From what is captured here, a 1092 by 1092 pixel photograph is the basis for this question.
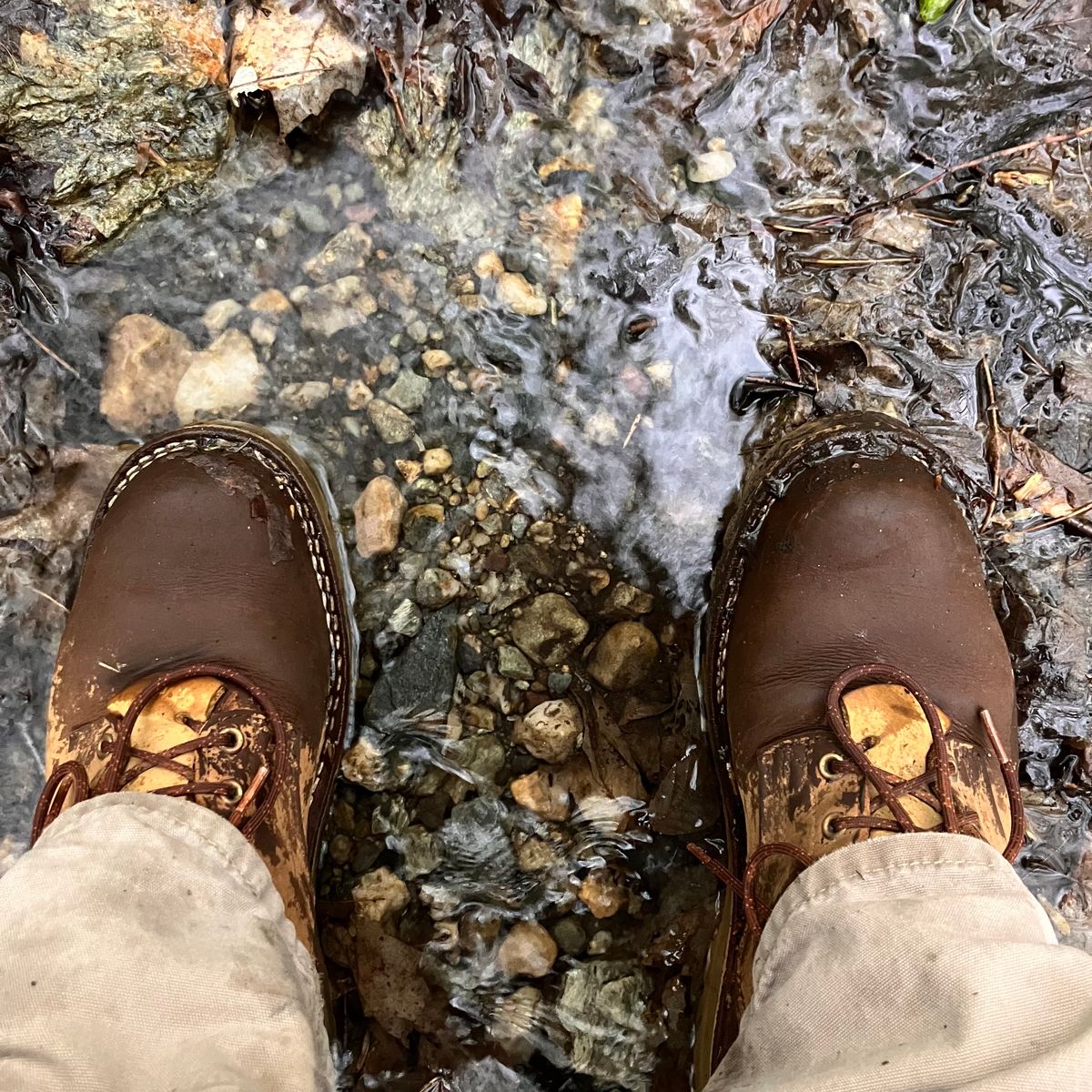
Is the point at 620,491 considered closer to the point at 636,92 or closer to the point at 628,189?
the point at 628,189

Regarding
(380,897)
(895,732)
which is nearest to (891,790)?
(895,732)

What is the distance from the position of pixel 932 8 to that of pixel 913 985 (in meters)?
1.90

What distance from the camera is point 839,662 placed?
168cm

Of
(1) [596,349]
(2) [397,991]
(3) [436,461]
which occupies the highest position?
(1) [596,349]

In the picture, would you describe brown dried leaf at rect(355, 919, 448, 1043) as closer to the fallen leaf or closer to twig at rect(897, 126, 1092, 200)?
the fallen leaf

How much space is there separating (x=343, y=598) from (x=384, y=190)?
0.91 meters

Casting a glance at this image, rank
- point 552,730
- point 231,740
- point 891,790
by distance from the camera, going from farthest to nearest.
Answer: point 552,730 → point 231,740 → point 891,790

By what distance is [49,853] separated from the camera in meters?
1.26

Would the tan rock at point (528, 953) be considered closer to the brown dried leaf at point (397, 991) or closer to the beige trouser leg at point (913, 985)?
the brown dried leaf at point (397, 991)

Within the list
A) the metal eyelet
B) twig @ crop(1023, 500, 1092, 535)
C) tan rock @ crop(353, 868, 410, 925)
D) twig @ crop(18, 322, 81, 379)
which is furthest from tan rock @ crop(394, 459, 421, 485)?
twig @ crop(1023, 500, 1092, 535)

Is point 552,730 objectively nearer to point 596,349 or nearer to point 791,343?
point 596,349

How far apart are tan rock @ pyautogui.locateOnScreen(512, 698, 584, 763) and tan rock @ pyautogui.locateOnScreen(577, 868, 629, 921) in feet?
0.85

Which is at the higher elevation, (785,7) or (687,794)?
(785,7)

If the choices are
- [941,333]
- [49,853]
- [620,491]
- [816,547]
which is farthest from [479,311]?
[49,853]
